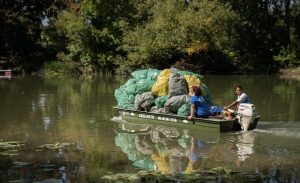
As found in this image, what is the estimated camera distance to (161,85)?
17.2 meters

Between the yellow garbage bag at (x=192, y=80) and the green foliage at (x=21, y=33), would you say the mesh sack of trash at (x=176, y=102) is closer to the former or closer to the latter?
the yellow garbage bag at (x=192, y=80)

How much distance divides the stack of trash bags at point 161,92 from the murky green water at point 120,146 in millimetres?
731

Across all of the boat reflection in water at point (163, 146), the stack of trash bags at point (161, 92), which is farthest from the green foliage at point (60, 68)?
the boat reflection in water at point (163, 146)

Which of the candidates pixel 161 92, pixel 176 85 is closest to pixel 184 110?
pixel 176 85

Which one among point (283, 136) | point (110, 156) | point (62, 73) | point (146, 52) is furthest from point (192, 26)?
point (110, 156)

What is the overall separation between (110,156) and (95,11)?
3580 centimetres

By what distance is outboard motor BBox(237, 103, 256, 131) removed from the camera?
14.8m

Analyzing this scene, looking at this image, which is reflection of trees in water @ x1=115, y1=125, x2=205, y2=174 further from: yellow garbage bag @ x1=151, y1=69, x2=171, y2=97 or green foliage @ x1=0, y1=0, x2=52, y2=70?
green foliage @ x1=0, y1=0, x2=52, y2=70

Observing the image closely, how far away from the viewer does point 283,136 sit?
46.9ft

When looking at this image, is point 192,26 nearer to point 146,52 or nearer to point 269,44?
point 146,52

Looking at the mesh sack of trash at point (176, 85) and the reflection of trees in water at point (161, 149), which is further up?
the mesh sack of trash at point (176, 85)

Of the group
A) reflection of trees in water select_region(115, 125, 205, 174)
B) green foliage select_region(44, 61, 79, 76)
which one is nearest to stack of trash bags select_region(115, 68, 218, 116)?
reflection of trees in water select_region(115, 125, 205, 174)

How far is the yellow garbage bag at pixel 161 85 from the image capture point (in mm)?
17141

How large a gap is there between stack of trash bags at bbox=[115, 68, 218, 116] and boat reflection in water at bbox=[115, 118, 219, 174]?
681 mm
